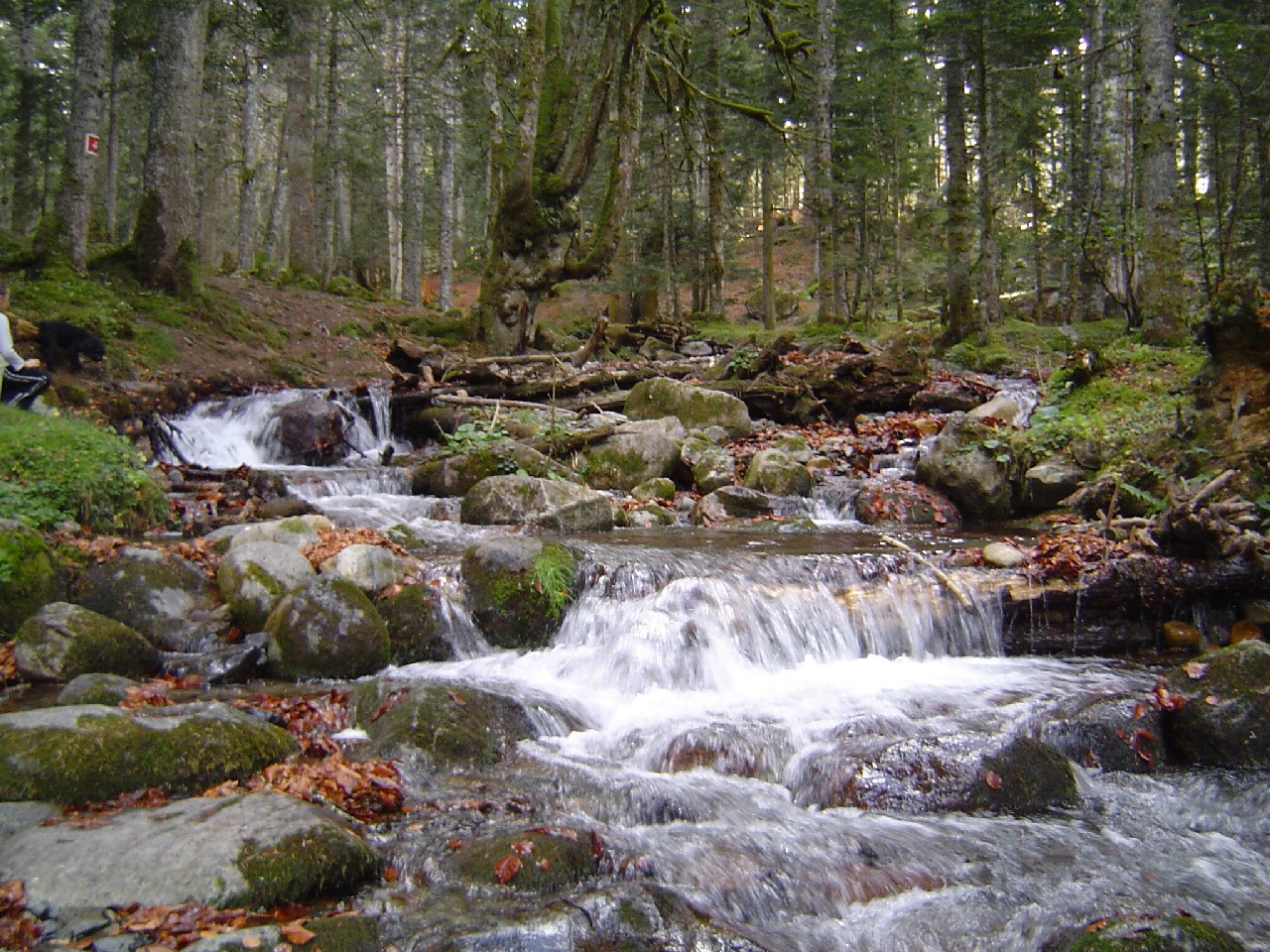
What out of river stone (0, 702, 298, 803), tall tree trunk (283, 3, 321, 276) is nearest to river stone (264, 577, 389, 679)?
river stone (0, 702, 298, 803)

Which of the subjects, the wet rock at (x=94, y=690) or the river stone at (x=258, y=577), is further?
the river stone at (x=258, y=577)

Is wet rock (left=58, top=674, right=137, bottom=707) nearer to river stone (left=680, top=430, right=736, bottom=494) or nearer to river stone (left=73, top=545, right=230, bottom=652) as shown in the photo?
river stone (left=73, top=545, right=230, bottom=652)

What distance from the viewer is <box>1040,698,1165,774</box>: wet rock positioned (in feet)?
17.3

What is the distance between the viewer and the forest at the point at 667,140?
1345 cm

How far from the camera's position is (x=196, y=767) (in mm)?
4148

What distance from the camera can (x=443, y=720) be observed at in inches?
203

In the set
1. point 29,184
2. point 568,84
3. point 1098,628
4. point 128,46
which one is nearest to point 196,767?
point 1098,628

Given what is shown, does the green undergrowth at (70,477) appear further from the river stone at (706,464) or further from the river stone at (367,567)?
the river stone at (706,464)

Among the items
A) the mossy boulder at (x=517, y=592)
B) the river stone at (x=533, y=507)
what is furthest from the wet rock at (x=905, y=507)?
the mossy boulder at (x=517, y=592)

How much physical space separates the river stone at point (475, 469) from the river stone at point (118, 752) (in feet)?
20.5

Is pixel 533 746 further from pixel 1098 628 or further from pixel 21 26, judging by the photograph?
pixel 21 26

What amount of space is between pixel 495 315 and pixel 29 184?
2265cm

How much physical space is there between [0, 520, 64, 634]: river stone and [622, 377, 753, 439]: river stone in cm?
871

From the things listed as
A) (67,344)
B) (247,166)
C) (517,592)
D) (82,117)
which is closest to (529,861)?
(517,592)
